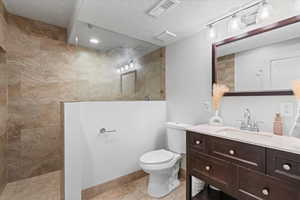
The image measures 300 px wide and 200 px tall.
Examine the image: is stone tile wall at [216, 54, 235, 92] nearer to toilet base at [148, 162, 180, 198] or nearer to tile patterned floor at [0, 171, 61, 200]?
toilet base at [148, 162, 180, 198]

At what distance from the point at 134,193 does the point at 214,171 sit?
1059 millimetres

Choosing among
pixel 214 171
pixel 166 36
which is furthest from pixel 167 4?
pixel 214 171

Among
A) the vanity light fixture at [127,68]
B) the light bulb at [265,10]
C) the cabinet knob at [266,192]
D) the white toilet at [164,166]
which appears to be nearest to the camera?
the cabinet knob at [266,192]

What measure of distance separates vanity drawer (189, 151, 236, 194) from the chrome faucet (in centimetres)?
47

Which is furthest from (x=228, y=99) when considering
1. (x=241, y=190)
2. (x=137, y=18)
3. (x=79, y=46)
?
(x=79, y=46)

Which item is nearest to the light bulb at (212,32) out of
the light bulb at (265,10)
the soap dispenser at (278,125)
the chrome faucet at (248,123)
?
the light bulb at (265,10)

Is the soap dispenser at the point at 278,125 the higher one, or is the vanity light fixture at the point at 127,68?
the vanity light fixture at the point at 127,68

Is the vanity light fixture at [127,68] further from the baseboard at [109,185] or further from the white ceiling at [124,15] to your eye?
the baseboard at [109,185]

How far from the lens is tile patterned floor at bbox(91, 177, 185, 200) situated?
1696mm

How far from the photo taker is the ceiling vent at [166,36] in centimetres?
204

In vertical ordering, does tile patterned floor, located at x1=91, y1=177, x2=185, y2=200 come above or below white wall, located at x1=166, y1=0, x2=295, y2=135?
below

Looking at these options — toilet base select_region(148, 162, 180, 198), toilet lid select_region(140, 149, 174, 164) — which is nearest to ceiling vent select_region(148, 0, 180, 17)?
toilet lid select_region(140, 149, 174, 164)

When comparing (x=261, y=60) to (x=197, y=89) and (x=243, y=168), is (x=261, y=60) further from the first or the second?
(x=243, y=168)

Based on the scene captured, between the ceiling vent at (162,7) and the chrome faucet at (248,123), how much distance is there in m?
1.33
